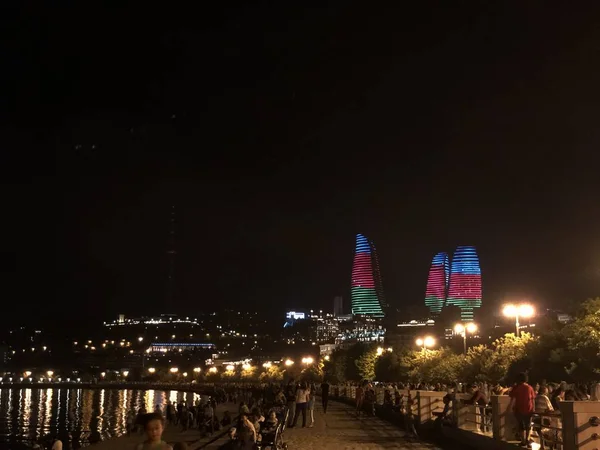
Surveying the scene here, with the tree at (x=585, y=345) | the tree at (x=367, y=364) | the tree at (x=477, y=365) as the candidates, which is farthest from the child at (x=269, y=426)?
the tree at (x=367, y=364)

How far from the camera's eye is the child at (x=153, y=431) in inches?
246

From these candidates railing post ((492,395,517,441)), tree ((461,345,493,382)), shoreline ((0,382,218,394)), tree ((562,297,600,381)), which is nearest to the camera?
railing post ((492,395,517,441))

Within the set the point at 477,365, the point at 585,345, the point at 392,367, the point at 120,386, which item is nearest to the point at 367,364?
the point at 392,367

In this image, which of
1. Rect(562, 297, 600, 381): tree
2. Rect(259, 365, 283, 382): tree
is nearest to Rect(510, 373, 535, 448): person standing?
Rect(562, 297, 600, 381): tree

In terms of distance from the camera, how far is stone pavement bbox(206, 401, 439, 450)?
17531mm

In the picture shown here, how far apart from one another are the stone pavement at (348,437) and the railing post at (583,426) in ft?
20.2

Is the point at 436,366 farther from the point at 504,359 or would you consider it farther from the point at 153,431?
the point at 153,431

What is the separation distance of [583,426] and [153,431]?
762 centimetres

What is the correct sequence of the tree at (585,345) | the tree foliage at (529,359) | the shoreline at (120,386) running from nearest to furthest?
the tree at (585,345) → the tree foliage at (529,359) → the shoreline at (120,386)

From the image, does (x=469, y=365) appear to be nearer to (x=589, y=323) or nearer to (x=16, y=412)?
(x=589, y=323)

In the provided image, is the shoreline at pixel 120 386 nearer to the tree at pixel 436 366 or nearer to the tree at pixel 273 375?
the tree at pixel 273 375

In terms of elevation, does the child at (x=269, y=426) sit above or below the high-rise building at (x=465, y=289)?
below

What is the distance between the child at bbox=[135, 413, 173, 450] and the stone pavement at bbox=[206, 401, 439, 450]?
1148 cm

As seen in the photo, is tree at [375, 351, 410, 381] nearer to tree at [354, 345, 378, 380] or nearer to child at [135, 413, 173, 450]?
tree at [354, 345, 378, 380]
